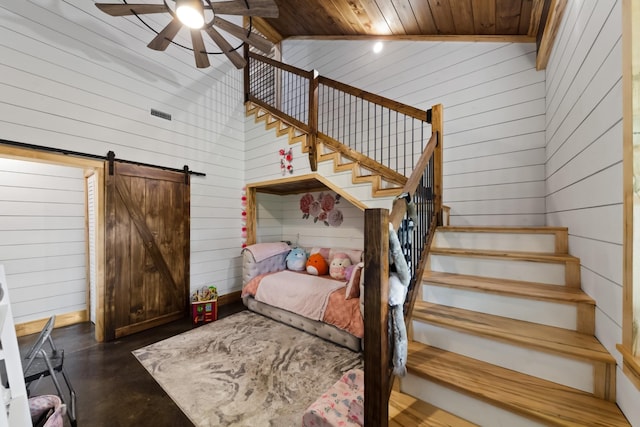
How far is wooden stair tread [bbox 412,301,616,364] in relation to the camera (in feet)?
3.53

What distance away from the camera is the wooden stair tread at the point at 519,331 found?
1076mm

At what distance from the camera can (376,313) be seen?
1.12 metres

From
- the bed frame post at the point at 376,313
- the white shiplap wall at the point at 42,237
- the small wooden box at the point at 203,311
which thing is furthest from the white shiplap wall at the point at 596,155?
the white shiplap wall at the point at 42,237

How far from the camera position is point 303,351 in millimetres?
2529

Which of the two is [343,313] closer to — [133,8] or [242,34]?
[242,34]

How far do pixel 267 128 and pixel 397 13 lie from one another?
227 centimetres

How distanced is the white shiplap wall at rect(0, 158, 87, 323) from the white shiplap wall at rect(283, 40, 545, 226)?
4754 mm

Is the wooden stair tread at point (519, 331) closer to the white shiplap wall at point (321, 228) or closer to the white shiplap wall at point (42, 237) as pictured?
the white shiplap wall at point (321, 228)

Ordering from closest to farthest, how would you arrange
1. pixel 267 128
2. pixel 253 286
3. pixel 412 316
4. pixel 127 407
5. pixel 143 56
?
pixel 412 316
pixel 127 407
pixel 143 56
pixel 253 286
pixel 267 128

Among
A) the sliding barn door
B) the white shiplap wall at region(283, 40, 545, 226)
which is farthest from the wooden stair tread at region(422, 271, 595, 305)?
the sliding barn door

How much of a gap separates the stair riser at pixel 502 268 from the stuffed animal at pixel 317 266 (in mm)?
1916

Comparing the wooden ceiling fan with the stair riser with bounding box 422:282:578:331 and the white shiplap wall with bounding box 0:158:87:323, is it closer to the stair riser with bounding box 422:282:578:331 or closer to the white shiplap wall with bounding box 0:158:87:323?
the white shiplap wall with bounding box 0:158:87:323

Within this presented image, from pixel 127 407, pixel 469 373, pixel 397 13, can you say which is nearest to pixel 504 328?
pixel 469 373

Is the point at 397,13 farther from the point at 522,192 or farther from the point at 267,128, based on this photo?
the point at 522,192
